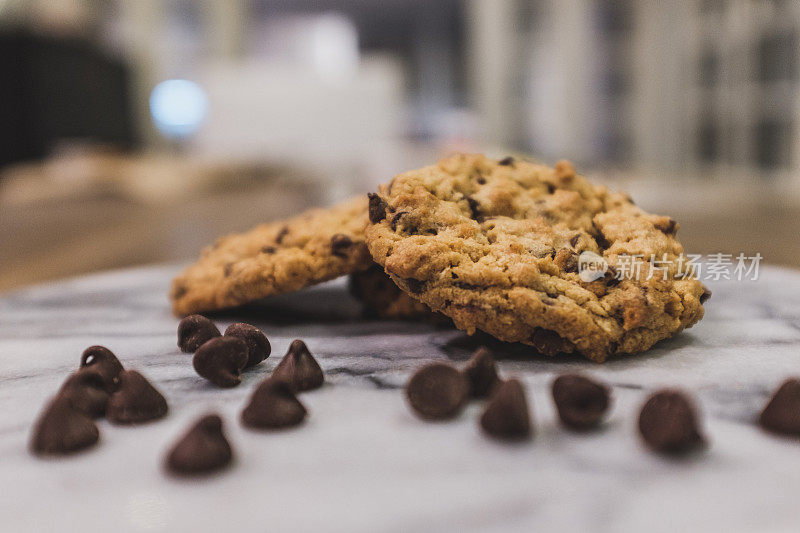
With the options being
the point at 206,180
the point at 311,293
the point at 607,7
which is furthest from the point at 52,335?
the point at 607,7

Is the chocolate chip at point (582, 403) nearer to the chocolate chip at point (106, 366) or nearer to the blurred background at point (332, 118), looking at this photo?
the chocolate chip at point (106, 366)

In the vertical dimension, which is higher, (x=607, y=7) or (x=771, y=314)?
(x=607, y=7)

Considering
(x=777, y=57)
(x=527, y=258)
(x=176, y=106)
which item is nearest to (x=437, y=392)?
(x=527, y=258)

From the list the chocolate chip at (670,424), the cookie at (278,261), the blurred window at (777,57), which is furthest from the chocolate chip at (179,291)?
the blurred window at (777,57)

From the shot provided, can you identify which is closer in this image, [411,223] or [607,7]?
[411,223]

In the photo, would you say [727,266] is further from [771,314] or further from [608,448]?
[608,448]

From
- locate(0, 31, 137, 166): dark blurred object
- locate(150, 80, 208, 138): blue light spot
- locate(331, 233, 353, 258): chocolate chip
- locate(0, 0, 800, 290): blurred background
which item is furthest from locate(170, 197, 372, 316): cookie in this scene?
locate(150, 80, 208, 138): blue light spot
